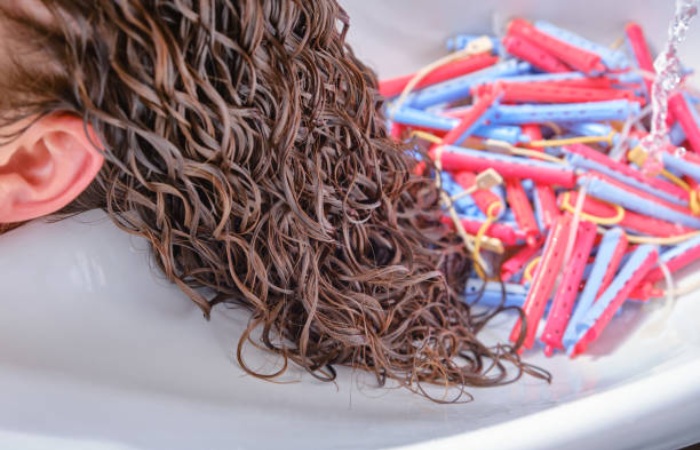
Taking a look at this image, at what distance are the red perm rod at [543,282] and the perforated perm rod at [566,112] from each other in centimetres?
19

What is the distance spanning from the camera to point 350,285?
74cm

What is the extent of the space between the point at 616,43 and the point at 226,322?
0.81 m

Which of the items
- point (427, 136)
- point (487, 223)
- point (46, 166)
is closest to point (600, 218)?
point (487, 223)

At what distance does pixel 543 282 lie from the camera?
0.94 m

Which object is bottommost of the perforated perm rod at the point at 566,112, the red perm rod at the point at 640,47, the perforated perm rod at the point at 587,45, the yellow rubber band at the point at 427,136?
the yellow rubber band at the point at 427,136

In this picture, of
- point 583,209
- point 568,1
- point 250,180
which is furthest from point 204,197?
point 568,1

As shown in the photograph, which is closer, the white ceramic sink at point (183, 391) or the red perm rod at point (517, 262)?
the white ceramic sink at point (183, 391)

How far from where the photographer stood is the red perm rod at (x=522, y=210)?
98cm

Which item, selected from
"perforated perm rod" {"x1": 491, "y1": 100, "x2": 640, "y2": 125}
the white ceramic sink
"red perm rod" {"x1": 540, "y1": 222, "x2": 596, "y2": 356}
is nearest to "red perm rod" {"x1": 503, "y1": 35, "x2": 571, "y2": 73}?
"perforated perm rod" {"x1": 491, "y1": 100, "x2": 640, "y2": 125}

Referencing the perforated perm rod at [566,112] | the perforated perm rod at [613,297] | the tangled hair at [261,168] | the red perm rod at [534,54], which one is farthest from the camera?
the red perm rod at [534,54]

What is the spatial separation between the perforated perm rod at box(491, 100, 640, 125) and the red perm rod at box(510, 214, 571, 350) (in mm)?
190

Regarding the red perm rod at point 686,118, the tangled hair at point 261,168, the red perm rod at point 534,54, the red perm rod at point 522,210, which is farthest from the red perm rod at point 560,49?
the tangled hair at point 261,168

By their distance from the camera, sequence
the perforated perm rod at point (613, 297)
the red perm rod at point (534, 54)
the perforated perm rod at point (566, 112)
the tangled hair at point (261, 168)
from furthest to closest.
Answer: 1. the red perm rod at point (534, 54)
2. the perforated perm rod at point (566, 112)
3. the perforated perm rod at point (613, 297)
4. the tangled hair at point (261, 168)

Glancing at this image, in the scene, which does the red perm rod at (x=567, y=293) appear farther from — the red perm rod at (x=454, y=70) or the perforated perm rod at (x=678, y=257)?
the red perm rod at (x=454, y=70)
